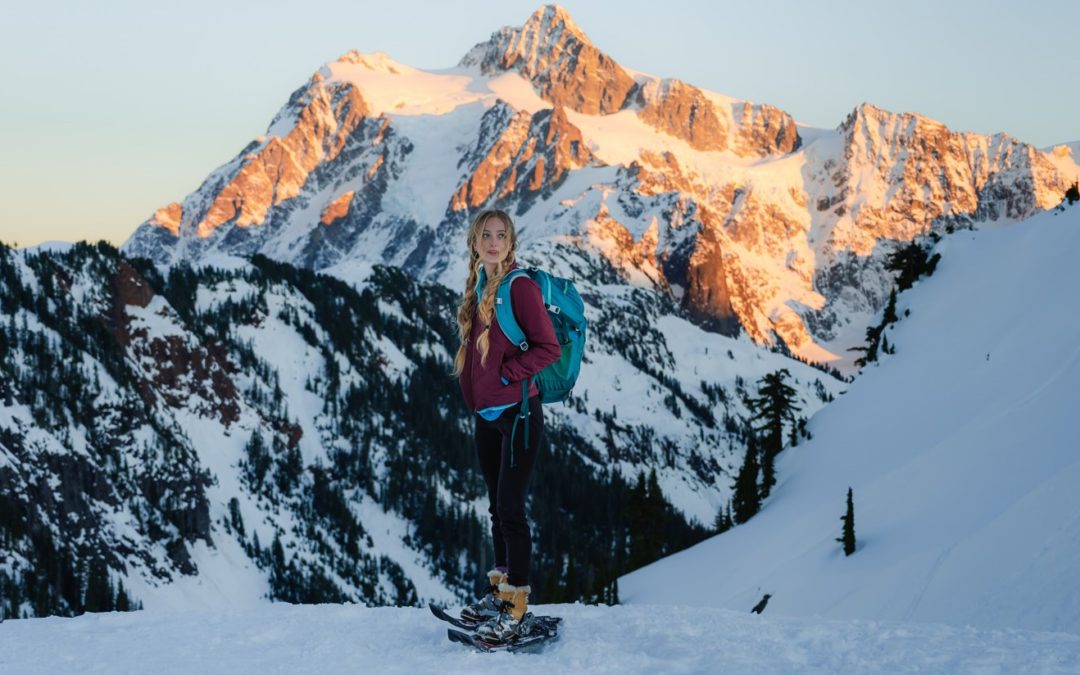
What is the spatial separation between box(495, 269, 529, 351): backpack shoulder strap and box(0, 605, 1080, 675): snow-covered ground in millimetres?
3279

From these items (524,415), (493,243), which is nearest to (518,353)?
(524,415)

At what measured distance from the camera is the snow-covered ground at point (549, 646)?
9.15 m

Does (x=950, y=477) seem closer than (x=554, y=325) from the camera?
No

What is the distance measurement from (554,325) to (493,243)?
113 cm

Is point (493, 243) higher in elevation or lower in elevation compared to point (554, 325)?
higher

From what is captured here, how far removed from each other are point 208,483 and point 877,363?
14779 centimetres

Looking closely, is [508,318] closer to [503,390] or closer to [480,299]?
[480,299]

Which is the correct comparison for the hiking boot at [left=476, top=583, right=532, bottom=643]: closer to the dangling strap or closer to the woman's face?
the dangling strap

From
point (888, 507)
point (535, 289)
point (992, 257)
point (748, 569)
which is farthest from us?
point (992, 257)

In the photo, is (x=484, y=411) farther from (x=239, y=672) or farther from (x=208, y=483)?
(x=208, y=483)

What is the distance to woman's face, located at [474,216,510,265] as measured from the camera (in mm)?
10586

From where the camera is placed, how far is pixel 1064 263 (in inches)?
2181

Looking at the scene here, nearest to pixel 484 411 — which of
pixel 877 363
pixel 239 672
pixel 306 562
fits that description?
pixel 239 672

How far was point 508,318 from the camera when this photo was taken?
10250mm
